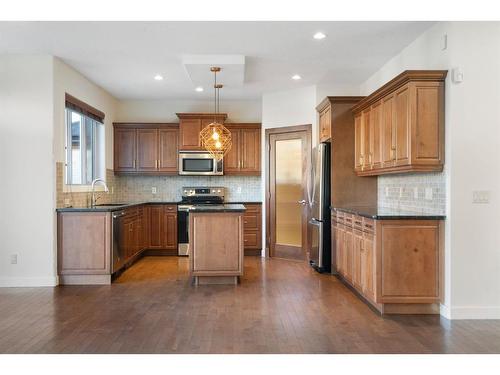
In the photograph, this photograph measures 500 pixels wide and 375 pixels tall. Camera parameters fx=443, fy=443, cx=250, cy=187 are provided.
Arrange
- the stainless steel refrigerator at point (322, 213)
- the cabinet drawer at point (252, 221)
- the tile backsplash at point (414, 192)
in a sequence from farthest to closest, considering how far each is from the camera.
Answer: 1. the cabinet drawer at point (252, 221)
2. the stainless steel refrigerator at point (322, 213)
3. the tile backsplash at point (414, 192)

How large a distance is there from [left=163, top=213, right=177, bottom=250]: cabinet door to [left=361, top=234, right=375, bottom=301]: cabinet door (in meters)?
4.12

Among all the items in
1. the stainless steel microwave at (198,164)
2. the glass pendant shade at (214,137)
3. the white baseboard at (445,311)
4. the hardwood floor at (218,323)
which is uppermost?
the glass pendant shade at (214,137)

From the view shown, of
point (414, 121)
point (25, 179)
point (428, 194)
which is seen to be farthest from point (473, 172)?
point (25, 179)

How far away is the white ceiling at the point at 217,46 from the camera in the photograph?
174 inches

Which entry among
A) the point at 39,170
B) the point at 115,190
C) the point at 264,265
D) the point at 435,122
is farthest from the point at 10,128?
the point at 435,122

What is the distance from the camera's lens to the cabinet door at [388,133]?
14.7 ft

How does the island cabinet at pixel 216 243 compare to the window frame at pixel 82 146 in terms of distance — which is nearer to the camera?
the island cabinet at pixel 216 243

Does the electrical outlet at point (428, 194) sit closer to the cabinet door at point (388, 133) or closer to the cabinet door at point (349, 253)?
the cabinet door at point (388, 133)

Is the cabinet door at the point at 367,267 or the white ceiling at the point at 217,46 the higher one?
the white ceiling at the point at 217,46

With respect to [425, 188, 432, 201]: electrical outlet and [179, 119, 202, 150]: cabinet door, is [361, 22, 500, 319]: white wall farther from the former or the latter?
[179, 119, 202, 150]: cabinet door

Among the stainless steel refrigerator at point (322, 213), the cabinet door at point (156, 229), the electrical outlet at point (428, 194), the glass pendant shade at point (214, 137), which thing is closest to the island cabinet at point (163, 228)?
the cabinet door at point (156, 229)

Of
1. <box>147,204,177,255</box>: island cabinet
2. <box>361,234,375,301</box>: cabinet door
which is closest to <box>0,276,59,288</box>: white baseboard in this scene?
<box>147,204,177,255</box>: island cabinet

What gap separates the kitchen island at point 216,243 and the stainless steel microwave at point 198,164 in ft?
8.93

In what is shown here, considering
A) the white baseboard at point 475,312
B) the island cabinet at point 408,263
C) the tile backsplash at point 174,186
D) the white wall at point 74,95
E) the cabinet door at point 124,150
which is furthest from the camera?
the tile backsplash at point 174,186
